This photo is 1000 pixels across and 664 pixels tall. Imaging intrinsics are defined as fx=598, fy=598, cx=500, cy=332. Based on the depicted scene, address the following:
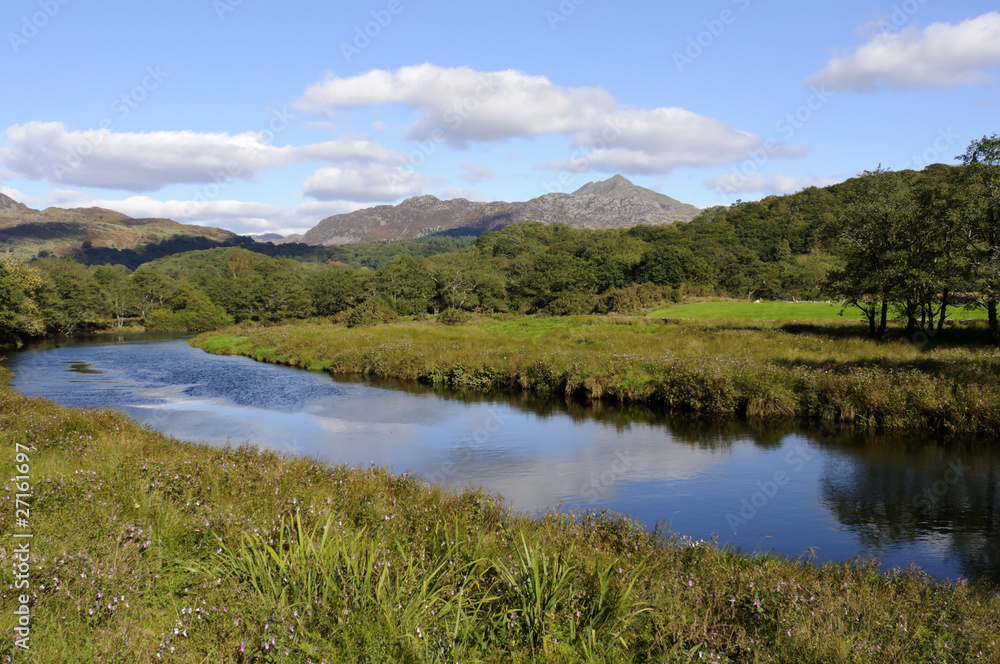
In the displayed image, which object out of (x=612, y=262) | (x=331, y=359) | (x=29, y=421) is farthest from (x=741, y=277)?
(x=29, y=421)

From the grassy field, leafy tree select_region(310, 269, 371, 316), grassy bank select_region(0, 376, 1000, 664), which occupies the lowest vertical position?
grassy bank select_region(0, 376, 1000, 664)

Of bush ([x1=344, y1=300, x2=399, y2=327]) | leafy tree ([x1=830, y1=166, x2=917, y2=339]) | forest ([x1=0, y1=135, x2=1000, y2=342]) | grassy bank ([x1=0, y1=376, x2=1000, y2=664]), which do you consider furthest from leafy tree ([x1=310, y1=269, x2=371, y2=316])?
grassy bank ([x1=0, y1=376, x2=1000, y2=664])

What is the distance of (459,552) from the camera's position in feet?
21.2

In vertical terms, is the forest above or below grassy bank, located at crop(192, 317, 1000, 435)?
above

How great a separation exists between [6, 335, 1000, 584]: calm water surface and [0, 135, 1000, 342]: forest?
11.0 metres

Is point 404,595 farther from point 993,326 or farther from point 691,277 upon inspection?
point 691,277

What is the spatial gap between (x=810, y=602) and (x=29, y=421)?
1450 cm

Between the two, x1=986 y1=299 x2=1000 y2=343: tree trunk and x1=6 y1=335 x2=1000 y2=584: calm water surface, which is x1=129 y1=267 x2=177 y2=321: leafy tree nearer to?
x1=6 y1=335 x2=1000 y2=584: calm water surface

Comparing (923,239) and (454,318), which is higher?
(923,239)

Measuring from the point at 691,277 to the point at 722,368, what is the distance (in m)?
63.4

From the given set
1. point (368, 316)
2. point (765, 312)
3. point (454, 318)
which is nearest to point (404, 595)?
point (765, 312)

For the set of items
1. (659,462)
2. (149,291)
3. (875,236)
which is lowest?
(659,462)

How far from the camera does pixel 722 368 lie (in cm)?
2145

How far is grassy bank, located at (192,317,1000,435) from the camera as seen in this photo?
1720 centimetres
